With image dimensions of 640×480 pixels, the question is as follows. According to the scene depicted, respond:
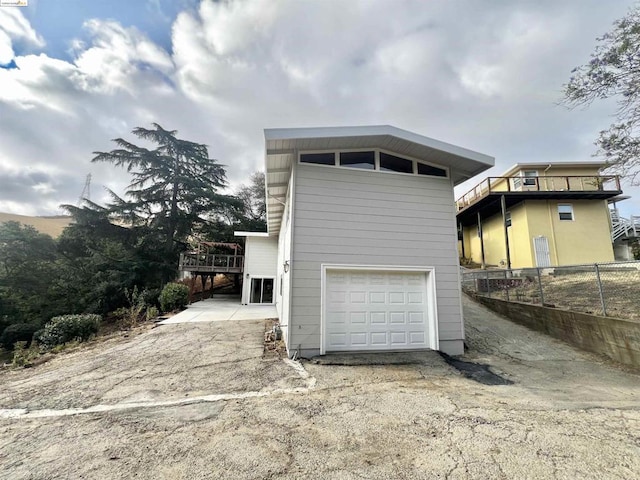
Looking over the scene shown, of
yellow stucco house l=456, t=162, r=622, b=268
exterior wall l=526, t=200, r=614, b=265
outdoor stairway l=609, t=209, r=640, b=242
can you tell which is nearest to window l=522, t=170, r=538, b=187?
yellow stucco house l=456, t=162, r=622, b=268

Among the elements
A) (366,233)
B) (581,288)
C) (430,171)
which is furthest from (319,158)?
(581,288)

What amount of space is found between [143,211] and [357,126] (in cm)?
1971

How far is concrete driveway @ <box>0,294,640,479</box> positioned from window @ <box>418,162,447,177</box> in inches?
174

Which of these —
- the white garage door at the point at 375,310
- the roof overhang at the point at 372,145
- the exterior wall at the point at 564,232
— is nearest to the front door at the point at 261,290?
the roof overhang at the point at 372,145

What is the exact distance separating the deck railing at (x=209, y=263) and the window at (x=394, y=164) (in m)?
14.0

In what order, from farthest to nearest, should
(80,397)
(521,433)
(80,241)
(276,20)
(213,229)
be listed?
(213,229)
(80,241)
(276,20)
(80,397)
(521,433)

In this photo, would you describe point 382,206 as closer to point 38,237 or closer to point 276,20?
point 276,20

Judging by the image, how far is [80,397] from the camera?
4.07 m

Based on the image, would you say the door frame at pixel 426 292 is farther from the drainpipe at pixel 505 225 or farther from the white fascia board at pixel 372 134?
the drainpipe at pixel 505 225

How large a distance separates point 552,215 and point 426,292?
1282 centimetres

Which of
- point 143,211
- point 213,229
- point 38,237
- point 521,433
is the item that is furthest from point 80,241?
point 521,433

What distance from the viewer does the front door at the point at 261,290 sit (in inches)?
651

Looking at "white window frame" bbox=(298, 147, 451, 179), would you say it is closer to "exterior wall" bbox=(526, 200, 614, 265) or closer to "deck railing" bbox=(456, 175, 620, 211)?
"deck railing" bbox=(456, 175, 620, 211)

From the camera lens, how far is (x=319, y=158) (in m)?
6.57
